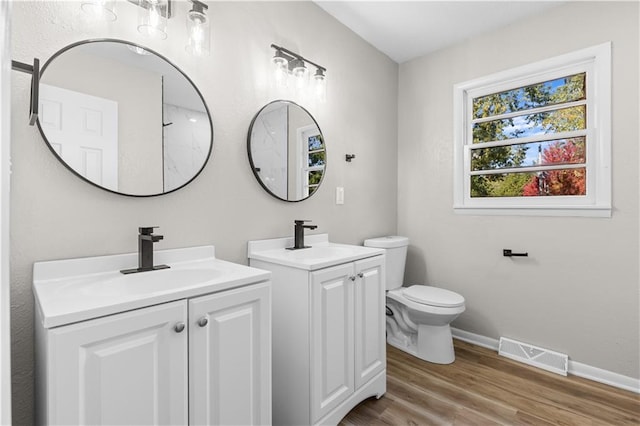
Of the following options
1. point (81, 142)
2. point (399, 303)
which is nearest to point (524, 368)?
point (399, 303)

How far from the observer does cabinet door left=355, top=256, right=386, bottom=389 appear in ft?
5.60

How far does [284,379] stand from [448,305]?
123 cm

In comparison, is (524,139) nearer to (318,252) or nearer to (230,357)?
(318,252)

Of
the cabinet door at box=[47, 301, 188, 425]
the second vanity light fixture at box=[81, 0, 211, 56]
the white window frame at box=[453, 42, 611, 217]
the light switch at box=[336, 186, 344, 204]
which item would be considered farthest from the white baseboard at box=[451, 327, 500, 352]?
the second vanity light fixture at box=[81, 0, 211, 56]

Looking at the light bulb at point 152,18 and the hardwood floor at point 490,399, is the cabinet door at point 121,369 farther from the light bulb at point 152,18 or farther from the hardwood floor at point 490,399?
the light bulb at point 152,18

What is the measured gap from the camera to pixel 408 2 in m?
2.15

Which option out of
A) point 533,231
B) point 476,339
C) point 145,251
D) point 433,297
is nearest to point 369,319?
point 433,297

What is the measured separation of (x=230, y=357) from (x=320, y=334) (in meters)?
0.49

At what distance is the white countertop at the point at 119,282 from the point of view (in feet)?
2.82

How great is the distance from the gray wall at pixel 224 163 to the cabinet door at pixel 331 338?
524 millimetres

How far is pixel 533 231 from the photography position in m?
2.31

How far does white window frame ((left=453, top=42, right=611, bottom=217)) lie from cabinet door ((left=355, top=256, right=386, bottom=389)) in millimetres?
1246

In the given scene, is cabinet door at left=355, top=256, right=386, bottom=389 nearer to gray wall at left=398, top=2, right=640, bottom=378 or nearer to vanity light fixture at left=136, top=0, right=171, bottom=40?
gray wall at left=398, top=2, right=640, bottom=378

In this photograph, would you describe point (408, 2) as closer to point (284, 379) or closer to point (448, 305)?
point (448, 305)
